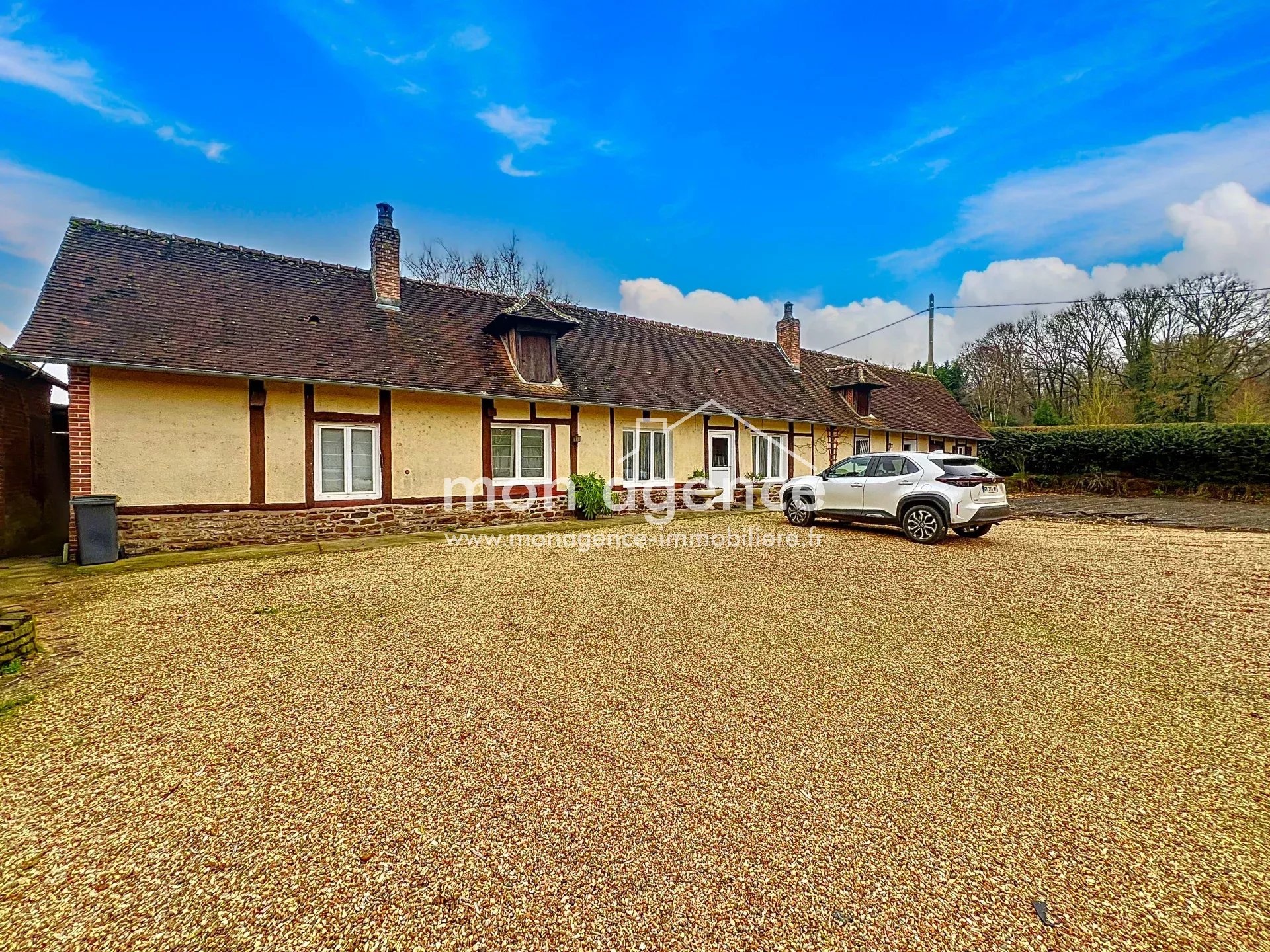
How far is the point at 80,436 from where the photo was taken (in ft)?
25.1

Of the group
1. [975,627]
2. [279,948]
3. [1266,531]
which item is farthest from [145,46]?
[1266,531]

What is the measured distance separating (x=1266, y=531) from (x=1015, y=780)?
1306 centimetres

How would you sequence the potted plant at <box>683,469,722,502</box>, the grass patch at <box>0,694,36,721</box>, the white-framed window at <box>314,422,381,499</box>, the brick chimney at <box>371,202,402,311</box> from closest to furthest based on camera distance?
1. the grass patch at <box>0,694,36,721</box>
2. the white-framed window at <box>314,422,381,499</box>
3. the brick chimney at <box>371,202,402,311</box>
4. the potted plant at <box>683,469,722,502</box>

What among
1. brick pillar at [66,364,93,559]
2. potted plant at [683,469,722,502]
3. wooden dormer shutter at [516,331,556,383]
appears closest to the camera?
brick pillar at [66,364,93,559]

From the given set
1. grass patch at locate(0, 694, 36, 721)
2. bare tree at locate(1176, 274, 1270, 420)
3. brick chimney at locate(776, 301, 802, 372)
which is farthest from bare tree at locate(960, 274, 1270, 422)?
grass patch at locate(0, 694, 36, 721)

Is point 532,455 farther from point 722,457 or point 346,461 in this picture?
point 722,457

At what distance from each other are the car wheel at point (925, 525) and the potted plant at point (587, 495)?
6316 mm

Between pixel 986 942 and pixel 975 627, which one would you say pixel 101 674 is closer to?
pixel 986 942

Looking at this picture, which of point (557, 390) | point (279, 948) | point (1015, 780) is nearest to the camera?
point (279, 948)

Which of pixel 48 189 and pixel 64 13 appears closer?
pixel 64 13

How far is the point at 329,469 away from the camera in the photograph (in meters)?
9.50

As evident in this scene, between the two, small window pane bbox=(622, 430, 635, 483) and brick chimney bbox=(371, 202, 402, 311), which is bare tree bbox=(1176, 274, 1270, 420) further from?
brick chimney bbox=(371, 202, 402, 311)

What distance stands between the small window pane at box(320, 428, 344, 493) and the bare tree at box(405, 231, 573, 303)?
545 inches

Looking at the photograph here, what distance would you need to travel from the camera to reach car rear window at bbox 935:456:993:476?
839 cm
